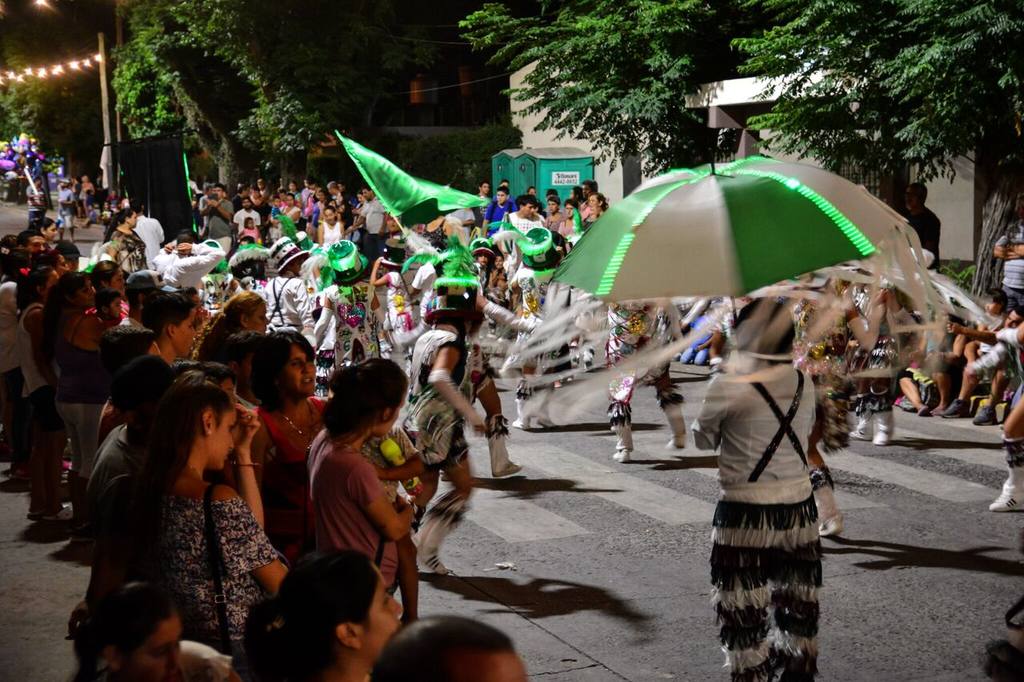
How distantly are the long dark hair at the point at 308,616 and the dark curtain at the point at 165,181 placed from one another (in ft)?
47.2

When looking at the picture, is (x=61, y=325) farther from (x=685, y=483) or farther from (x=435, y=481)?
(x=685, y=483)

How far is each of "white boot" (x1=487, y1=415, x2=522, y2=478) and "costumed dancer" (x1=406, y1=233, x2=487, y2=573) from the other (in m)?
1.60

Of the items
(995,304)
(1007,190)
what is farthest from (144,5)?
(995,304)

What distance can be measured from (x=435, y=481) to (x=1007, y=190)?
10.6 meters

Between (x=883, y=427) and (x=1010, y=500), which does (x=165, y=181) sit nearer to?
(x=883, y=427)

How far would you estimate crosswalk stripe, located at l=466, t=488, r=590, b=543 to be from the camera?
8406mm

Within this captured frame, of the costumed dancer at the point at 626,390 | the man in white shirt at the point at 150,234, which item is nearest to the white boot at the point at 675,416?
the costumed dancer at the point at 626,390

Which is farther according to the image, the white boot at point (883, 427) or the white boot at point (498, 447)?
the white boot at point (883, 427)

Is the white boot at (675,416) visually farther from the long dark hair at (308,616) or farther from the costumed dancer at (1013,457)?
the long dark hair at (308,616)

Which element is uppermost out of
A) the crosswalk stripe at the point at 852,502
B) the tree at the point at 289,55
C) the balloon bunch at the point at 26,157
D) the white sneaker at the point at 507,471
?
the tree at the point at 289,55

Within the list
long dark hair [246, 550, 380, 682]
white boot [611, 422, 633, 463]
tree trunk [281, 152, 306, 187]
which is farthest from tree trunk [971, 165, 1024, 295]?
tree trunk [281, 152, 306, 187]

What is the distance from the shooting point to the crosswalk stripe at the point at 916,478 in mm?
9242

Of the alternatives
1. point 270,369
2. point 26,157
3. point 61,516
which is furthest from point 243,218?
point 26,157

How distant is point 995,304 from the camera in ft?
37.8
